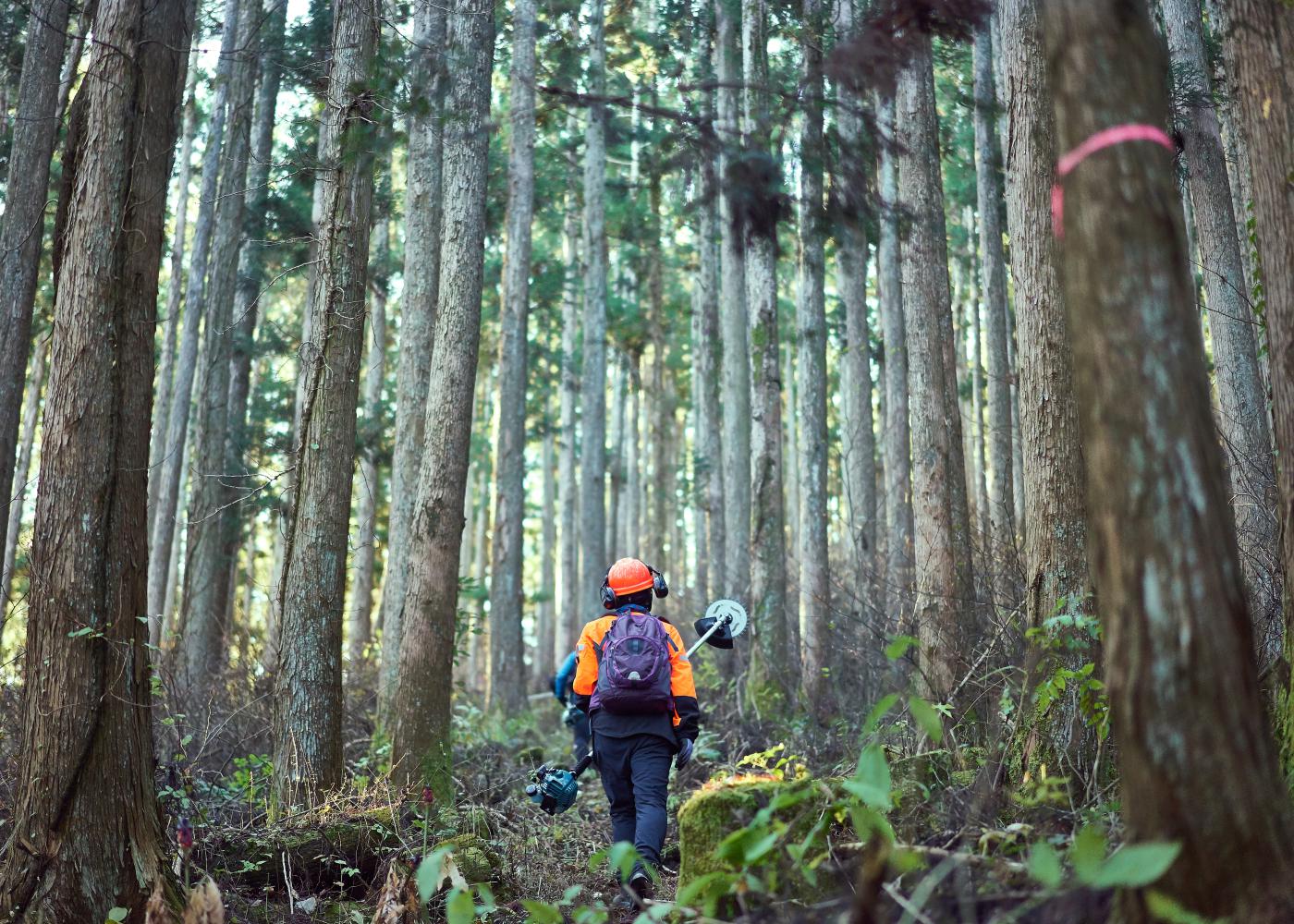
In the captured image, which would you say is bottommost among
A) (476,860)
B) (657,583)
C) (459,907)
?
(476,860)

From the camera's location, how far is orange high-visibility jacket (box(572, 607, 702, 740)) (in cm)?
677

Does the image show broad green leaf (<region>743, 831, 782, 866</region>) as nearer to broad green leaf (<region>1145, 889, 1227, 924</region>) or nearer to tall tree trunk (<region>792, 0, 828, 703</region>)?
broad green leaf (<region>1145, 889, 1227, 924</region>)

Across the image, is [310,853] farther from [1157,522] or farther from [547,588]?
[547,588]

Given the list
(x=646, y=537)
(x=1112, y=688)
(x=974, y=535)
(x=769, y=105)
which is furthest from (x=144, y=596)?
(x=646, y=537)

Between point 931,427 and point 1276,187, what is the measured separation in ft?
18.5

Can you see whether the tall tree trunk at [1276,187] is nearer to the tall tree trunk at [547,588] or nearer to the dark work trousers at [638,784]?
the dark work trousers at [638,784]

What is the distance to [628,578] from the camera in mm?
7090

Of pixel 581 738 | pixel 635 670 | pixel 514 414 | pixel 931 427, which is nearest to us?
pixel 635 670

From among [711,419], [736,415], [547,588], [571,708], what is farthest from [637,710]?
[547,588]

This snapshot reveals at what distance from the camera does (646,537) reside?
37.5 metres

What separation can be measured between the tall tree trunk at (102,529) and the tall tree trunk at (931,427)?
16.8ft

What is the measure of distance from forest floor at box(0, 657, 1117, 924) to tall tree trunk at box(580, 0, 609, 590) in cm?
681

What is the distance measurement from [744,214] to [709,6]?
12.6 m

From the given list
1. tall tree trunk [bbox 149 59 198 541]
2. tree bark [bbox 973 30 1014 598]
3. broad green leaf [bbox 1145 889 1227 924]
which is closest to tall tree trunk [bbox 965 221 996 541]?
tree bark [bbox 973 30 1014 598]
